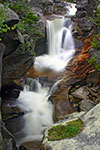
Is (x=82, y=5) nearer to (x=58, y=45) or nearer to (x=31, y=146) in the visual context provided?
(x=58, y=45)

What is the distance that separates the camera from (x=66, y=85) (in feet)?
39.3

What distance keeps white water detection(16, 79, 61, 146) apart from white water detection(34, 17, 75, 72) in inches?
147

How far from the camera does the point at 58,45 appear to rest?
18.0 m

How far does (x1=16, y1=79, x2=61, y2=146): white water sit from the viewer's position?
9.60 m

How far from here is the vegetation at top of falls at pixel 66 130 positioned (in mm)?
3952

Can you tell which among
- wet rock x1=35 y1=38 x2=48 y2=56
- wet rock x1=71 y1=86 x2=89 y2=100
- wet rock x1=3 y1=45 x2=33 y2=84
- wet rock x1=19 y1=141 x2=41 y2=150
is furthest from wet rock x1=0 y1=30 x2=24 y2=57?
wet rock x1=35 y1=38 x2=48 y2=56

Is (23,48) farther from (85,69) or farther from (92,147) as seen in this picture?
(85,69)

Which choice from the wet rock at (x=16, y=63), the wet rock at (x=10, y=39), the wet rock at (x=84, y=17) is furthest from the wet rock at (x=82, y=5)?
the wet rock at (x=10, y=39)

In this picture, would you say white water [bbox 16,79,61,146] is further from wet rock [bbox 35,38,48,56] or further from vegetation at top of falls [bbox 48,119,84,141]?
vegetation at top of falls [bbox 48,119,84,141]

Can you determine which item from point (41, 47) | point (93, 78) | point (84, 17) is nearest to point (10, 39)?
point (93, 78)

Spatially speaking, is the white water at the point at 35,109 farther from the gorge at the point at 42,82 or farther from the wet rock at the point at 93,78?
the wet rock at the point at 93,78

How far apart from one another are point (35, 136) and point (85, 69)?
652 centimetres

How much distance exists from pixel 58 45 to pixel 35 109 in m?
9.16

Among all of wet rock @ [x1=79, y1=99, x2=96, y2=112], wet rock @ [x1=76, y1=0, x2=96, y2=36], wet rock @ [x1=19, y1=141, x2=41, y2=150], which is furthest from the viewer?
wet rock @ [x1=76, y1=0, x2=96, y2=36]
